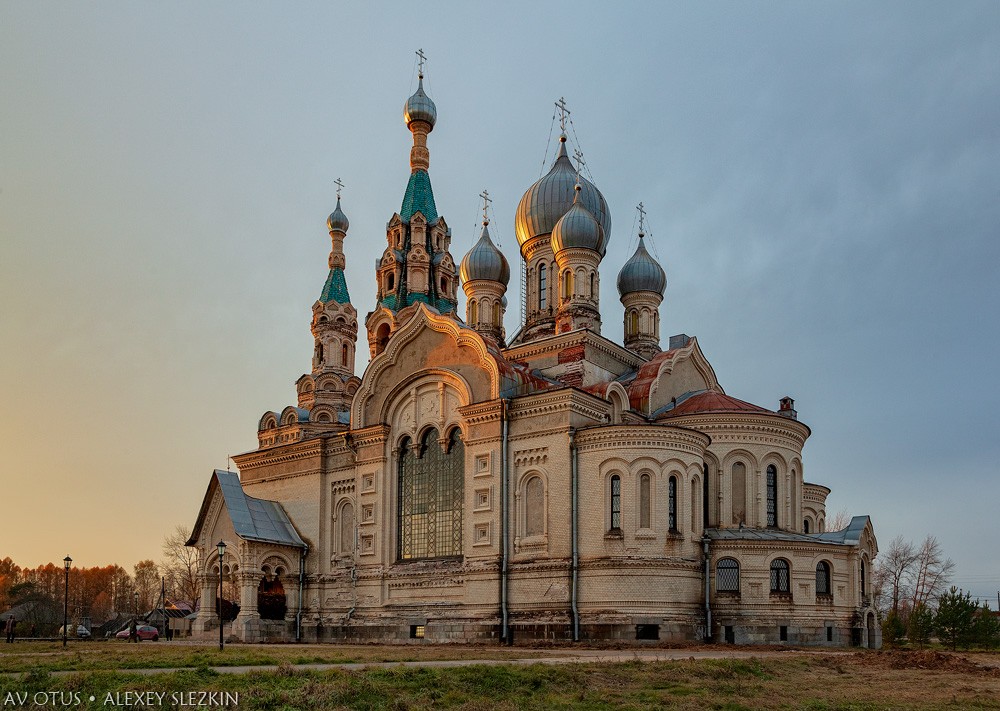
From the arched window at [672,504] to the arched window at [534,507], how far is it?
334cm

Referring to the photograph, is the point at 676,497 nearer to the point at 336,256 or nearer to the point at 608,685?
the point at 608,685

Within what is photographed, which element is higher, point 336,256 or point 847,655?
point 336,256

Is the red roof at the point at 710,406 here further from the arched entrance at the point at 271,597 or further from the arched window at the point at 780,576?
the arched entrance at the point at 271,597

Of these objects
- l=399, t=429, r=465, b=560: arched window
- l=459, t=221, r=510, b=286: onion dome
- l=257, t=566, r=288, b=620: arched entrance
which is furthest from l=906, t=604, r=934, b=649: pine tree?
l=257, t=566, r=288, b=620: arched entrance

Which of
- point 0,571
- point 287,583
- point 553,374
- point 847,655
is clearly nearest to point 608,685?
point 847,655

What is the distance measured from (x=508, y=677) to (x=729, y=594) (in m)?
13.2

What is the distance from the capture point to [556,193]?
111 ft

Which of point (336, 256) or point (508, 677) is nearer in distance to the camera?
point (508, 677)

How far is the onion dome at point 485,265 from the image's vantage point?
34844mm

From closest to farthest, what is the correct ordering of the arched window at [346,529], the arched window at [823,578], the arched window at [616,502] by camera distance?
the arched window at [616,502]
the arched window at [823,578]
the arched window at [346,529]

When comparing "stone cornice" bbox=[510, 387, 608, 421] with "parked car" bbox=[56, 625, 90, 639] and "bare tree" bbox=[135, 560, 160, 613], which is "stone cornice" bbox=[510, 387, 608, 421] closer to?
"parked car" bbox=[56, 625, 90, 639]

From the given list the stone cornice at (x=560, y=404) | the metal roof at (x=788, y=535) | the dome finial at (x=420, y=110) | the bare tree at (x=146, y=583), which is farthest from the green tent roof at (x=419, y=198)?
the bare tree at (x=146, y=583)

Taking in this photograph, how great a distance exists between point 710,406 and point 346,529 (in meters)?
12.5

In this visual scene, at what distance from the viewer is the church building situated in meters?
24.7
